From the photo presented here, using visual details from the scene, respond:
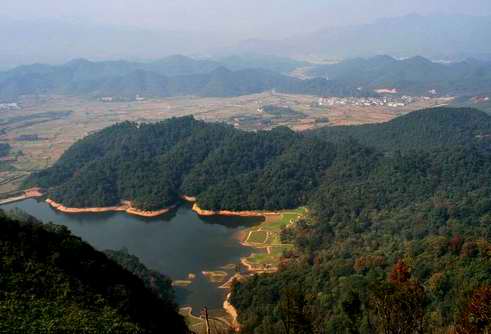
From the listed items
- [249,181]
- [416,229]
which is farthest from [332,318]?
[249,181]

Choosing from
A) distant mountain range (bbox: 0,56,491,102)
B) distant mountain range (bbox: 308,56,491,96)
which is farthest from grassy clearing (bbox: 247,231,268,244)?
distant mountain range (bbox: 0,56,491,102)

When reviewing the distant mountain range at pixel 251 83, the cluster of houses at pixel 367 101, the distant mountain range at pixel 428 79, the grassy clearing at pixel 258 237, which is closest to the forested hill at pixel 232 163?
the grassy clearing at pixel 258 237

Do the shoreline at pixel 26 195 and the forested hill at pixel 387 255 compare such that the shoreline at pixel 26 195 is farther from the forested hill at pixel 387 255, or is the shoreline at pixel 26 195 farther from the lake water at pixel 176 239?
the forested hill at pixel 387 255

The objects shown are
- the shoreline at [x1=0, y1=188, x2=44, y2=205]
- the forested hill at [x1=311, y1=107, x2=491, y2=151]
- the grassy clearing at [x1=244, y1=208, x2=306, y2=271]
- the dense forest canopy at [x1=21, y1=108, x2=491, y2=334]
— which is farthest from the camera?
the forested hill at [x1=311, y1=107, x2=491, y2=151]

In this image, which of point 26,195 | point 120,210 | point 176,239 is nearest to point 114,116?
point 26,195

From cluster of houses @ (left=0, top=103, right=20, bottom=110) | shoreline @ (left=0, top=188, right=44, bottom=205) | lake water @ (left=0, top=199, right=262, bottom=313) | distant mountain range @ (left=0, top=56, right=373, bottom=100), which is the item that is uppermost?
distant mountain range @ (left=0, top=56, right=373, bottom=100)

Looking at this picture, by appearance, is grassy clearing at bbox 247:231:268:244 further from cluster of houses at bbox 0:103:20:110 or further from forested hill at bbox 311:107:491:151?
cluster of houses at bbox 0:103:20:110
